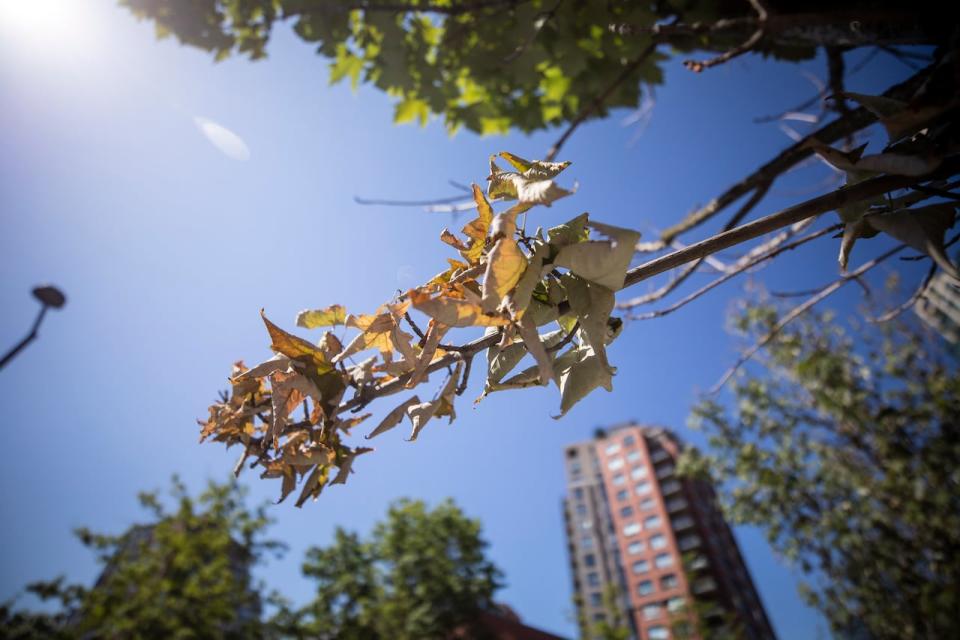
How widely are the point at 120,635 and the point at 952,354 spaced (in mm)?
15118

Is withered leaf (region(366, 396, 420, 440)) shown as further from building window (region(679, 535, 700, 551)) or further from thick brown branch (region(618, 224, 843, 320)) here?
building window (region(679, 535, 700, 551))

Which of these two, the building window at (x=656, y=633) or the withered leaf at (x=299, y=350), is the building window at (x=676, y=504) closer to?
the building window at (x=656, y=633)

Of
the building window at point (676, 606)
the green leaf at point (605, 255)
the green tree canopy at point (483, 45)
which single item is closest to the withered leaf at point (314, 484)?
the green leaf at point (605, 255)

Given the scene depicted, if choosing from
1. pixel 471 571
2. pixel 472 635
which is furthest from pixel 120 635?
pixel 471 571

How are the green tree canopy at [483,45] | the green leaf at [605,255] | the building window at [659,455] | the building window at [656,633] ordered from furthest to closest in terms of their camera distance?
the building window at [659,455] → the building window at [656,633] → the green tree canopy at [483,45] → the green leaf at [605,255]

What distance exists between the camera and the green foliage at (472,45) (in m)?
3.03

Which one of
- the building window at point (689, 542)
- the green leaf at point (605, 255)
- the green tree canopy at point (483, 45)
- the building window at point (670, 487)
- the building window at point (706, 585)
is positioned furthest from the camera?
the building window at point (670, 487)

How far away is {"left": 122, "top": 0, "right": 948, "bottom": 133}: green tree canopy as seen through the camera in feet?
9.73

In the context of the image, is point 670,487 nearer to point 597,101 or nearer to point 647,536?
point 647,536

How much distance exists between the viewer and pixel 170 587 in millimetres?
7500

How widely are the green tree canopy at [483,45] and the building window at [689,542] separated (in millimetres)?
44860

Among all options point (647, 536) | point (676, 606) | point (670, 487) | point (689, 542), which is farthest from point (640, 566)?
point (676, 606)

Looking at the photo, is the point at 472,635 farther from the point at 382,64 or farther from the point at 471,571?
the point at 382,64

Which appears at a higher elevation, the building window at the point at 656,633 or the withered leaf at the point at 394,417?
the building window at the point at 656,633
